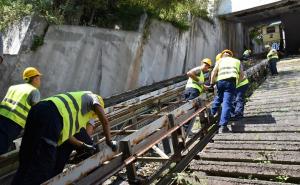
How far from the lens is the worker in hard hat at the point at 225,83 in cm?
713

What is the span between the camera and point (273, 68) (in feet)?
53.1

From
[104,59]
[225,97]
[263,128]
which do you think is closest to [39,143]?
[225,97]

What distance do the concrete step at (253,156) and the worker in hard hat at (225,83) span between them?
3.84 feet

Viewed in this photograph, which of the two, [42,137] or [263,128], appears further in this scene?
[263,128]

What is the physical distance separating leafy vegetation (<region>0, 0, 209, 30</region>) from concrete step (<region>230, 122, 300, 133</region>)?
23.1 feet

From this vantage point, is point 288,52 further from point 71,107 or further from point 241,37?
point 71,107

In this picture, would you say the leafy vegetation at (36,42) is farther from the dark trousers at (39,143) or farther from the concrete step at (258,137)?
the dark trousers at (39,143)

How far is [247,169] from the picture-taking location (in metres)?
5.10

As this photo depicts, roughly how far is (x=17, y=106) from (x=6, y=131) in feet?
1.27

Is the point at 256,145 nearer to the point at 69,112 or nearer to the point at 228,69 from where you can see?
the point at 228,69

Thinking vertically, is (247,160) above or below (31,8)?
below

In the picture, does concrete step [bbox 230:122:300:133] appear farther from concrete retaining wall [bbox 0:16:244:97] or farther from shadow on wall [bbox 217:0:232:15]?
shadow on wall [bbox 217:0:232:15]

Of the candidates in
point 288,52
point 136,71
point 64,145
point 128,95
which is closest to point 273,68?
point 136,71

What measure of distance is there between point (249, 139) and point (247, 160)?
0.99 m
